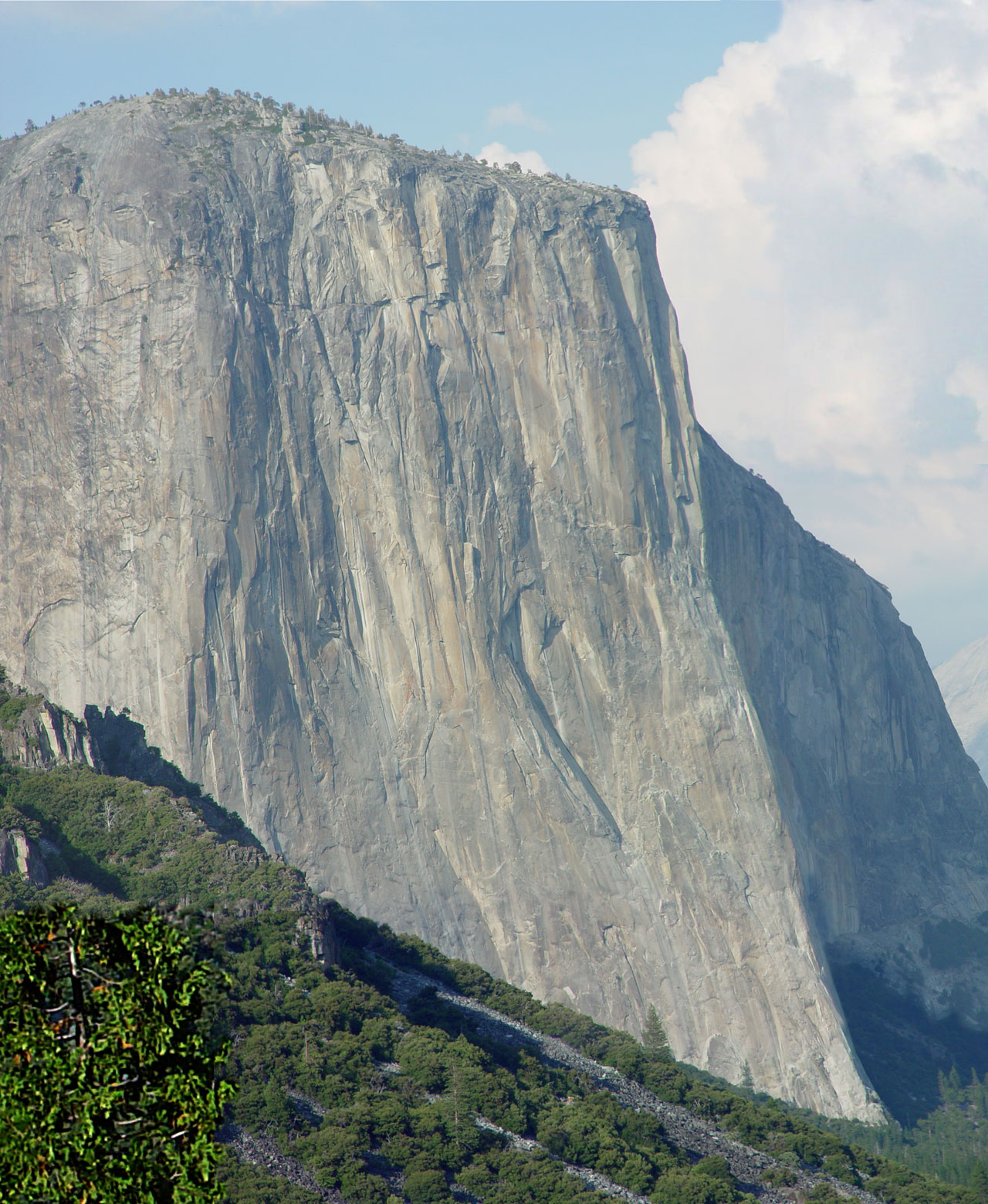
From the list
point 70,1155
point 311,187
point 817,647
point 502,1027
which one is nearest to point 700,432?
point 817,647

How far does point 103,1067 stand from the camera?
14.1 metres

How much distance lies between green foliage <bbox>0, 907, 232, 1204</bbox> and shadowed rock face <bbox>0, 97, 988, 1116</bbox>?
58315 mm

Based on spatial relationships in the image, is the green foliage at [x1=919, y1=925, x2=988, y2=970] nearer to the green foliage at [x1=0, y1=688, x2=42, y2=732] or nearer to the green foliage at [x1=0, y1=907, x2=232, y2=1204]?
the green foliage at [x1=0, y1=688, x2=42, y2=732]

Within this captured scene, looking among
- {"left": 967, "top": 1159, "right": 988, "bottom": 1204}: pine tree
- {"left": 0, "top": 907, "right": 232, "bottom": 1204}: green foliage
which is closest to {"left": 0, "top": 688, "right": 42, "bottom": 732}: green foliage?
{"left": 967, "top": 1159, "right": 988, "bottom": 1204}: pine tree

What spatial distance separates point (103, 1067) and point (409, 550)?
65219 mm

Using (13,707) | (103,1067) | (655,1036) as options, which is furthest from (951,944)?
(103,1067)

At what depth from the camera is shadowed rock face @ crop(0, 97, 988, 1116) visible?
74.1 m

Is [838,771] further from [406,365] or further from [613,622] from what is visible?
[406,365]

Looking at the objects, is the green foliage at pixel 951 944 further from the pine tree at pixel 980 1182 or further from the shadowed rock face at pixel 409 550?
the pine tree at pixel 980 1182

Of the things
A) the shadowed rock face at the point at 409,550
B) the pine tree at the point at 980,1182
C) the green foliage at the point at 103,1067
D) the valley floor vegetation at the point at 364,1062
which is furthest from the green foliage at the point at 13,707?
the green foliage at the point at 103,1067

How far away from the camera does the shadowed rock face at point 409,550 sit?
74.1 meters

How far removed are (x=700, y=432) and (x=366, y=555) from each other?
1205 inches

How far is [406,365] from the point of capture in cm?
8075

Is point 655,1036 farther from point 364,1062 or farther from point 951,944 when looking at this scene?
point 951,944
